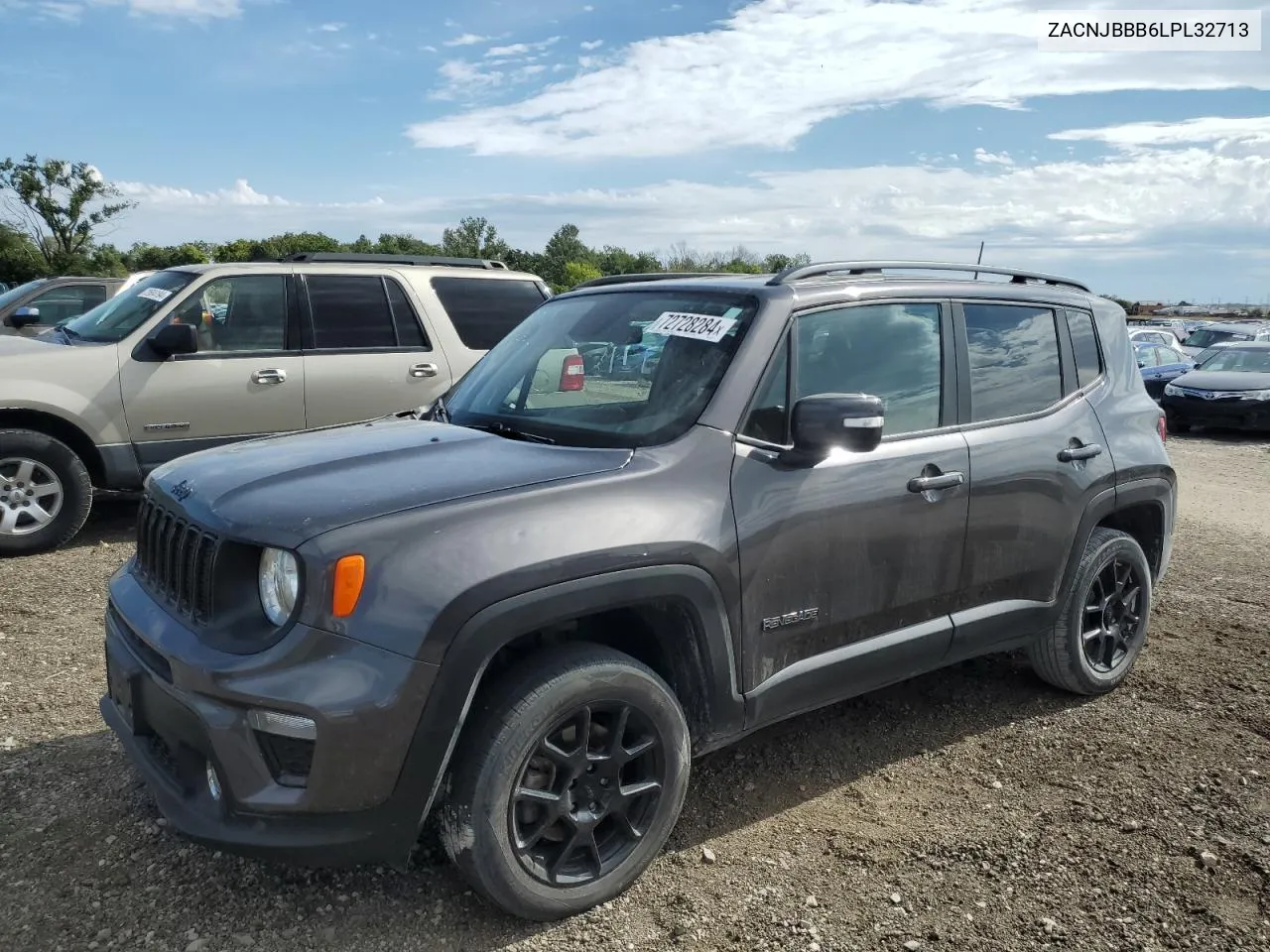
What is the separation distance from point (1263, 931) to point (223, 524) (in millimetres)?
3180

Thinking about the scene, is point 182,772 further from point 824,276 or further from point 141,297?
point 141,297

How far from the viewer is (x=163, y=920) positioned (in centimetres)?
283

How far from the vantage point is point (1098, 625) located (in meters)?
4.49

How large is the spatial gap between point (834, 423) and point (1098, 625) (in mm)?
2240

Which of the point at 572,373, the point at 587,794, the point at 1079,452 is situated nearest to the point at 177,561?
the point at 587,794

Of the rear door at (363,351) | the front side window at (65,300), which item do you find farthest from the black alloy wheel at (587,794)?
the front side window at (65,300)

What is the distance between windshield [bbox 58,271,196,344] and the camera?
693 centimetres

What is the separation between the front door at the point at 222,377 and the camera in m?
6.76

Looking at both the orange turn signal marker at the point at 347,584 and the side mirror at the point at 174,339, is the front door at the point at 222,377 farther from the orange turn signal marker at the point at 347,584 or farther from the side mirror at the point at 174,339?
the orange turn signal marker at the point at 347,584

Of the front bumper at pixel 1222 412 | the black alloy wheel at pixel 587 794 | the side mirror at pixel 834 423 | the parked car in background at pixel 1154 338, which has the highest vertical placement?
the side mirror at pixel 834 423

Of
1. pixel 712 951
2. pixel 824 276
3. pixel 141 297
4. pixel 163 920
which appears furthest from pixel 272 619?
pixel 141 297

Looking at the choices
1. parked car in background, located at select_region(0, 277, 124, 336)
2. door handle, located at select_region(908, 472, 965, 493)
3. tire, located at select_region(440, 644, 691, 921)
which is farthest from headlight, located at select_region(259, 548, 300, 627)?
parked car in background, located at select_region(0, 277, 124, 336)

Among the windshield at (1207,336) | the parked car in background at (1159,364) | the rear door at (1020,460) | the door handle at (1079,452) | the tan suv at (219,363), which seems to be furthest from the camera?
the windshield at (1207,336)

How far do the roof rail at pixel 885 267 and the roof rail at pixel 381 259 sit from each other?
450 centimetres
